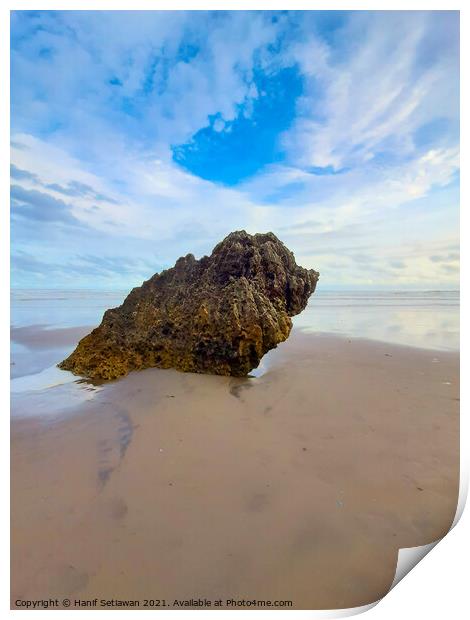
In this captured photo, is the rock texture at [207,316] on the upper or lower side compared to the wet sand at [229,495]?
upper

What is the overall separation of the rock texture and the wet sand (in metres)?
0.71

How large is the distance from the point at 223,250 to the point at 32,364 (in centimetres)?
373

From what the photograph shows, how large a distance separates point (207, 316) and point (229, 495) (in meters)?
2.36

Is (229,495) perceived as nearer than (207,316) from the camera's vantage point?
Yes

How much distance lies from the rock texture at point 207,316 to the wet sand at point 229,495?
2.32 ft

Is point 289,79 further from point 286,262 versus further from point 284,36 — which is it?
point 286,262

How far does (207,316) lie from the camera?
4.18 meters

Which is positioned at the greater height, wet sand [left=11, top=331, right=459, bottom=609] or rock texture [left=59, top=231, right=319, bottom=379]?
rock texture [left=59, top=231, right=319, bottom=379]

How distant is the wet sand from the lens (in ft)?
5.54

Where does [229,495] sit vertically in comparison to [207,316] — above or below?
below

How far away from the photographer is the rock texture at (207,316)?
4164 millimetres

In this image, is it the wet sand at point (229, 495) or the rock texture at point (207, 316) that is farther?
the rock texture at point (207, 316)

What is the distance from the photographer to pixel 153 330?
4.70 meters
